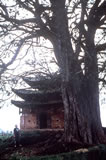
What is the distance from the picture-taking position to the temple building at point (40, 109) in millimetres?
17609

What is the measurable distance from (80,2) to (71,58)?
2.27 m

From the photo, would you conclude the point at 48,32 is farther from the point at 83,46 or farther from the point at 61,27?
the point at 83,46

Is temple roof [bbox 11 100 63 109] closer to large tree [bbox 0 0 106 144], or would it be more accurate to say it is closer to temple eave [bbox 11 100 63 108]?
temple eave [bbox 11 100 63 108]

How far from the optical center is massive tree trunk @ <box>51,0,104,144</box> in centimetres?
873

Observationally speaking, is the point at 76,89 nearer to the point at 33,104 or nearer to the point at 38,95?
the point at 38,95

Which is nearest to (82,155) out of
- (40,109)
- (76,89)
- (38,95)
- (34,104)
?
(76,89)

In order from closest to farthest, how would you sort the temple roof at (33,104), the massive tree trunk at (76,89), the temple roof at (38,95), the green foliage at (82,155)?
1. the green foliage at (82,155)
2. the massive tree trunk at (76,89)
3. the temple roof at (38,95)
4. the temple roof at (33,104)

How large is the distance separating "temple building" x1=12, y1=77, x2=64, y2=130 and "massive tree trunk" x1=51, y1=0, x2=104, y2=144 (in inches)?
309

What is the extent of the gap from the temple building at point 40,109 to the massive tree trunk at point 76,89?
7.85 m

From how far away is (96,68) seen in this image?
358 inches

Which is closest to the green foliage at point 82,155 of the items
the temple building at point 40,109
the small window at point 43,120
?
the temple building at point 40,109

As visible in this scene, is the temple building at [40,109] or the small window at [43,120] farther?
the small window at [43,120]

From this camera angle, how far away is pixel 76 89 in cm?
905

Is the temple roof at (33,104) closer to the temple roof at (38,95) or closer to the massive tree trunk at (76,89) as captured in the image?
the temple roof at (38,95)
